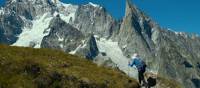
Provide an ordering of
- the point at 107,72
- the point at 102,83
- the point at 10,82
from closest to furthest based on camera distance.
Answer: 1. the point at 10,82
2. the point at 102,83
3. the point at 107,72

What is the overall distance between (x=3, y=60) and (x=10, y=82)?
340cm

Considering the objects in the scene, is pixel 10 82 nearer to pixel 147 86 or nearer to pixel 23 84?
pixel 23 84

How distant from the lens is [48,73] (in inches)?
1923

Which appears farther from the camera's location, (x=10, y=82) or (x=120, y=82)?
(x=120, y=82)

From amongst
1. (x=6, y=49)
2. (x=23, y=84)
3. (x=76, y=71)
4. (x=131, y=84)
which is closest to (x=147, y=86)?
(x=131, y=84)

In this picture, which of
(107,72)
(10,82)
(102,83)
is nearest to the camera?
(10,82)

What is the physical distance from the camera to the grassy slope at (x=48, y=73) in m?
47.7

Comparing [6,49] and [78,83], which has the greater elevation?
[6,49]

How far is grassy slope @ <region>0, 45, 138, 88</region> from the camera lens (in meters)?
47.7

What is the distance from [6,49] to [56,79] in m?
6.80

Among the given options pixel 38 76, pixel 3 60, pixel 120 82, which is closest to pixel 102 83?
pixel 120 82

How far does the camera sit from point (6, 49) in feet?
172

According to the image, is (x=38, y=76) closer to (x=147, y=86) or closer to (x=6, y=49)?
(x=6, y=49)

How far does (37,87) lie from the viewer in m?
47.3
